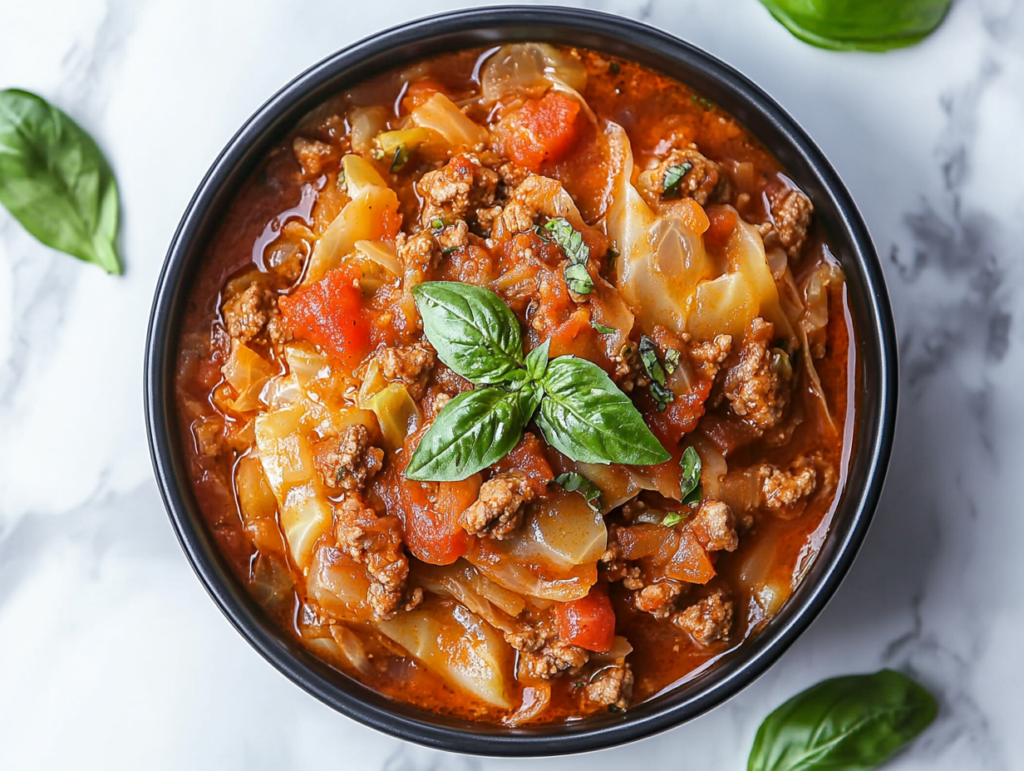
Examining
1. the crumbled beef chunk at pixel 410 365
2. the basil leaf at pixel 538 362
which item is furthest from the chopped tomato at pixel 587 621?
the crumbled beef chunk at pixel 410 365

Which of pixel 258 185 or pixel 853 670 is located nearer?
pixel 258 185

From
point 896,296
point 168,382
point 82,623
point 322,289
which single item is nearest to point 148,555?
point 82,623

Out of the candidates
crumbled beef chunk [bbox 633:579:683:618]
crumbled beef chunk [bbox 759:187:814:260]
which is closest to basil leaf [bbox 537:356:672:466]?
crumbled beef chunk [bbox 633:579:683:618]

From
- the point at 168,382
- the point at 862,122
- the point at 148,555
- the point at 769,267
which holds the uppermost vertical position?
the point at 862,122

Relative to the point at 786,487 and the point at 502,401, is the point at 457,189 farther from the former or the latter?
the point at 786,487

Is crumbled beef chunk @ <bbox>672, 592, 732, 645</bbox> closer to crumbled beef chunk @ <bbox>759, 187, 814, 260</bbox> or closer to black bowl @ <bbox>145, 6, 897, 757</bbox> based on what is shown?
black bowl @ <bbox>145, 6, 897, 757</bbox>

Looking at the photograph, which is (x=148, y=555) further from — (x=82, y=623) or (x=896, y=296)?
(x=896, y=296)
